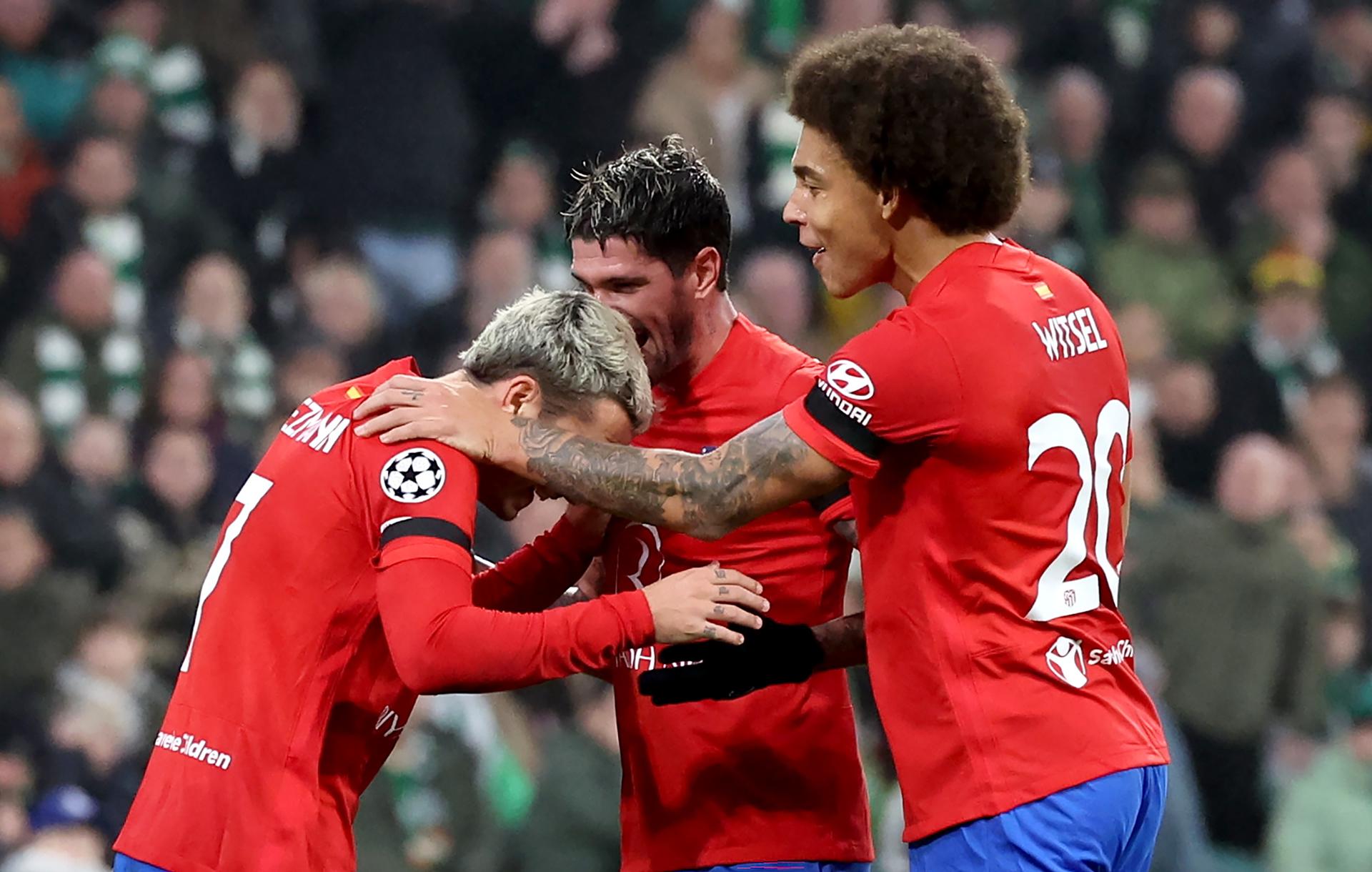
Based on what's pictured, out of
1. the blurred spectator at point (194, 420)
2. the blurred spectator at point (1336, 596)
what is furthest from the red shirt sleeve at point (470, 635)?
the blurred spectator at point (1336, 596)

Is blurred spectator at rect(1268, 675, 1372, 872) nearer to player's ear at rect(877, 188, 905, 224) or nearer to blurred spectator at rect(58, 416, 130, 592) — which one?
blurred spectator at rect(58, 416, 130, 592)

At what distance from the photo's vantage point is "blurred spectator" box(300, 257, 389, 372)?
301 inches

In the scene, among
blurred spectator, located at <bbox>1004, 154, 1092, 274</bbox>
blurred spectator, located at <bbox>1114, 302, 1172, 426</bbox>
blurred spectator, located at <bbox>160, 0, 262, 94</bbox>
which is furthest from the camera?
blurred spectator, located at <bbox>1004, 154, 1092, 274</bbox>

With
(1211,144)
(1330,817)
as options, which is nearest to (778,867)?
(1330,817)

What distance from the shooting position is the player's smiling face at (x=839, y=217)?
312cm

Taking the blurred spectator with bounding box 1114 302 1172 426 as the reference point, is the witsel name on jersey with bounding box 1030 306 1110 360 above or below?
above

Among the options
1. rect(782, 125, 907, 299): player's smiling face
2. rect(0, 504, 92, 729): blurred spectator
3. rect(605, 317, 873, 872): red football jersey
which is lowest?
rect(0, 504, 92, 729): blurred spectator

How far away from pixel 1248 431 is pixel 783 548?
18.2 feet

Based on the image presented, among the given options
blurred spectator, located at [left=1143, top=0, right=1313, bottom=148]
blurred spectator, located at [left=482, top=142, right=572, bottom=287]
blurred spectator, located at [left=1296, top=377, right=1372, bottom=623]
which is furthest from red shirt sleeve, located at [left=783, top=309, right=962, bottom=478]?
blurred spectator, located at [left=1143, top=0, right=1313, bottom=148]

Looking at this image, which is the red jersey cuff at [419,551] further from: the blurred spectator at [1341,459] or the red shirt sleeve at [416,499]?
the blurred spectator at [1341,459]

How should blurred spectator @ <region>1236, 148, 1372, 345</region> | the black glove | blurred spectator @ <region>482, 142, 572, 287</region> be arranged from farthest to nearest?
blurred spectator @ <region>1236, 148, 1372, 345</region>, blurred spectator @ <region>482, 142, 572, 287</region>, the black glove

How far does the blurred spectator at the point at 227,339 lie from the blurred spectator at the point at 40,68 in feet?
2.80

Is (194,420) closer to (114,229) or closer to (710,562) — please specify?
(114,229)

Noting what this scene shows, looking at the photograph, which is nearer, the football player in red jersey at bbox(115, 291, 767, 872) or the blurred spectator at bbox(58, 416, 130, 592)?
the football player in red jersey at bbox(115, 291, 767, 872)
